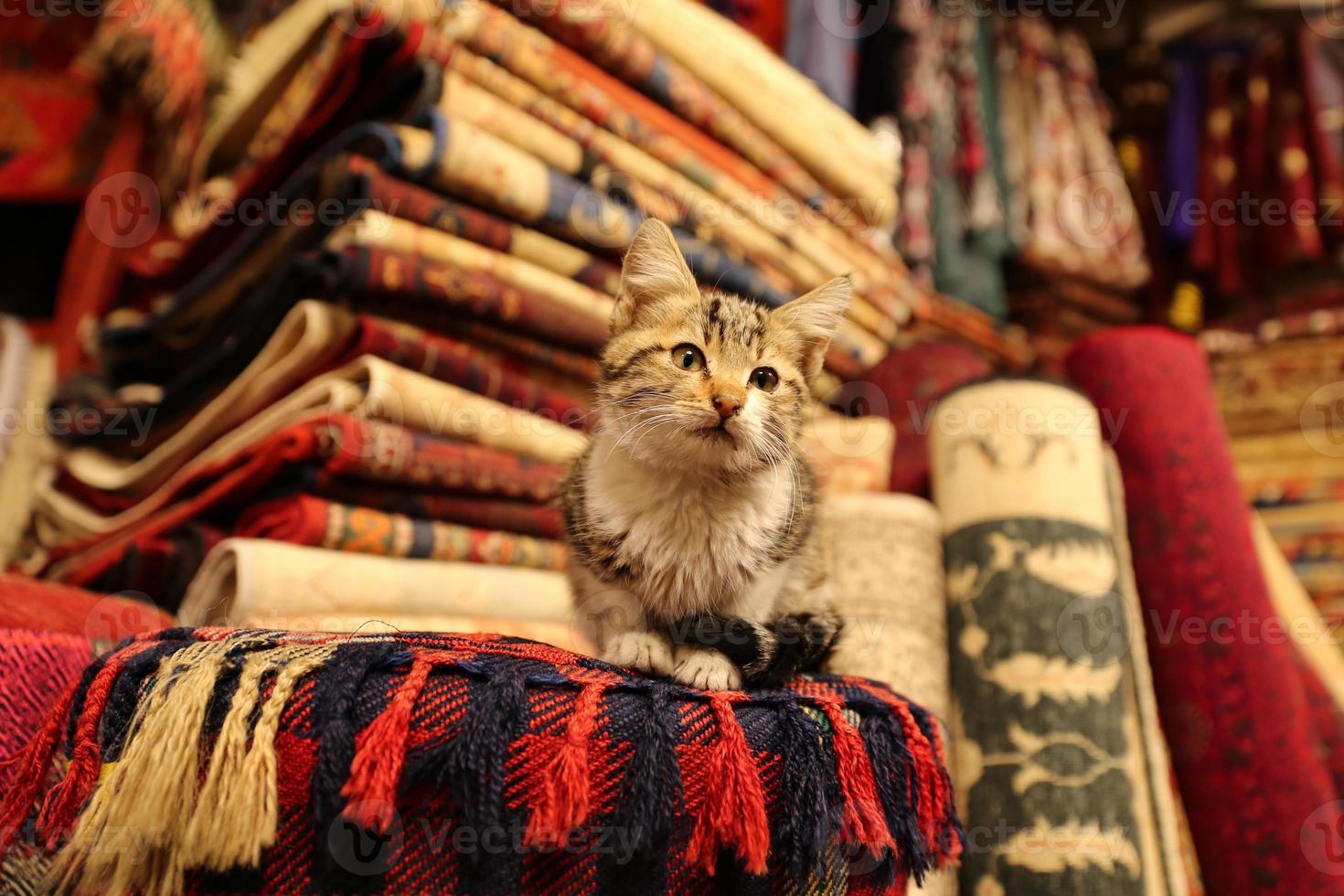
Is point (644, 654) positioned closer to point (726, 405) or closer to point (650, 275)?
point (726, 405)

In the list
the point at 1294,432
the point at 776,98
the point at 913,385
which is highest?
the point at 776,98

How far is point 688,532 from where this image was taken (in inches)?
36.3

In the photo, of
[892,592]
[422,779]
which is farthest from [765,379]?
[422,779]

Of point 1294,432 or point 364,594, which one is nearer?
point 364,594

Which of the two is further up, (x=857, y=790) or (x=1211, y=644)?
(x=1211, y=644)

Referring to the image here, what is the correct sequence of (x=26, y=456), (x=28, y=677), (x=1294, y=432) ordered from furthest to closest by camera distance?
(x=1294, y=432) < (x=26, y=456) < (x=28, y=677)

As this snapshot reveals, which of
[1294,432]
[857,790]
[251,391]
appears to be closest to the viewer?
[857,790]

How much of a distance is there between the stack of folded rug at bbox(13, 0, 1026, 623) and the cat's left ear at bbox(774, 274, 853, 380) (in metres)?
0.44

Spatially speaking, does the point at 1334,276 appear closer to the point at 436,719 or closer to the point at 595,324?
the point at 595,324

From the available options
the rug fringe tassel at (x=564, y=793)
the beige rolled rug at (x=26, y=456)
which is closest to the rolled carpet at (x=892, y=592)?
the rug fringe tassel at (x=564, y=793)

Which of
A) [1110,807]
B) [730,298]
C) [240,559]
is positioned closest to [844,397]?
[730,298]

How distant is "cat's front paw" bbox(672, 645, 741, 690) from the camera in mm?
810

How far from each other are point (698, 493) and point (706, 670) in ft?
0.71

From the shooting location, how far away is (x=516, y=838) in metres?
0.63
